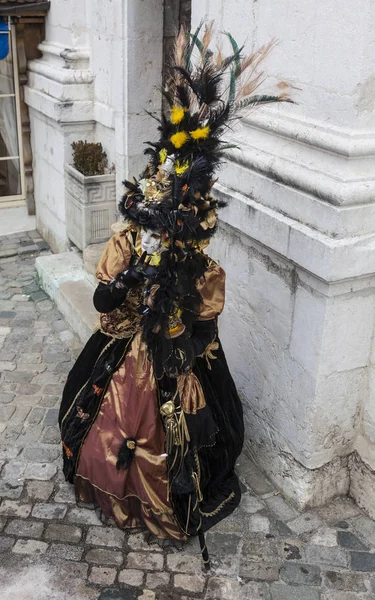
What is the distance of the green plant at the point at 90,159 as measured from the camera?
21.2 feet

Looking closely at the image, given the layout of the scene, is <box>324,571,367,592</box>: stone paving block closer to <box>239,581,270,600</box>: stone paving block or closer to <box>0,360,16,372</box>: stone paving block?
<box>239,581,270,600</box>: stone paving block

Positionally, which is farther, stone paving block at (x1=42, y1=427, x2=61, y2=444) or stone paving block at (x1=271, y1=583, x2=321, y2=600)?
stone paving block at (x1=42, y1=427, x2=61, y2=444)

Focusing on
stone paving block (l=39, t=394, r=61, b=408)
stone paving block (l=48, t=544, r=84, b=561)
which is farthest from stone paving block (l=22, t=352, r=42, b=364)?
stone paving block (l=48, t=544, r=84, b=561)

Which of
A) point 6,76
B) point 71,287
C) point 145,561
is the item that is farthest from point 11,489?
point 6,76

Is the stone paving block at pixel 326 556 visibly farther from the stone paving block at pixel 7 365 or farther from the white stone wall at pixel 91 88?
the white stone wall at pixel 91 88

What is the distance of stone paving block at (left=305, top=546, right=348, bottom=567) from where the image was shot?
3.49 m

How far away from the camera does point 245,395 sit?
166 inches

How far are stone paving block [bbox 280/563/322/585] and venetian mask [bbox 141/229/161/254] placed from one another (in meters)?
1.79

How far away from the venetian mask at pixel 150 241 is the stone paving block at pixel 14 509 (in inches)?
67.6

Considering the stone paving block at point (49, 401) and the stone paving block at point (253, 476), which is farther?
the stone paving block at point (49, 401)

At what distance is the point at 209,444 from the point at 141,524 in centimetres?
60

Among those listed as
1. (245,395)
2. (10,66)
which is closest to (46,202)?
(10,66)

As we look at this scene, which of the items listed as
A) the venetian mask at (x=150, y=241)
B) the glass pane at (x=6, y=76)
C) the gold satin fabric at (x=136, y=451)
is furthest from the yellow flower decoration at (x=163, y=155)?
the glass pane at (x=6, y=76)

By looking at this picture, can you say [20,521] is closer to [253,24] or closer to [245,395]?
[245,395]
